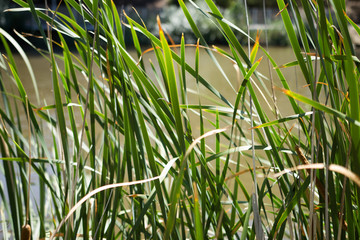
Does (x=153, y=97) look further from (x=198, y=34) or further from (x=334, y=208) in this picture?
(x=334, y=208)

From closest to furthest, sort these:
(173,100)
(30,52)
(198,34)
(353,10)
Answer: (173,100), (198,34), (353,10), (30,52)

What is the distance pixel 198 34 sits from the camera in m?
0.52

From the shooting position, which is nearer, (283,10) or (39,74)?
(283,10)

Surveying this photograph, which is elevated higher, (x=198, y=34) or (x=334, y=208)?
(x=198, y=34)

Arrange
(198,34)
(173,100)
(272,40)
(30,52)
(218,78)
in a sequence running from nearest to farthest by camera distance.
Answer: (173,100)
(198,34)
(218,78)
(30,52)
(272,40)

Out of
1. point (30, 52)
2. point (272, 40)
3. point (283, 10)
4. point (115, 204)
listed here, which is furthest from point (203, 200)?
point (272, 40)

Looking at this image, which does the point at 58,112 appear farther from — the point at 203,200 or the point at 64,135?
the point at 203,200

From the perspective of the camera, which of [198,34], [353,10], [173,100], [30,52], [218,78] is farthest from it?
[30,52]

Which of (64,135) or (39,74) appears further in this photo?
(39,74)

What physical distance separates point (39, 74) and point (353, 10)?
10.3 ft

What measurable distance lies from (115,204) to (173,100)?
0.15 meters

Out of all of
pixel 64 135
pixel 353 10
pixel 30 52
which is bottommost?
pixel 64 135

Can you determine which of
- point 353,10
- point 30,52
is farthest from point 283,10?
point 30,52

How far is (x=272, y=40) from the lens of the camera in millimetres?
6969
